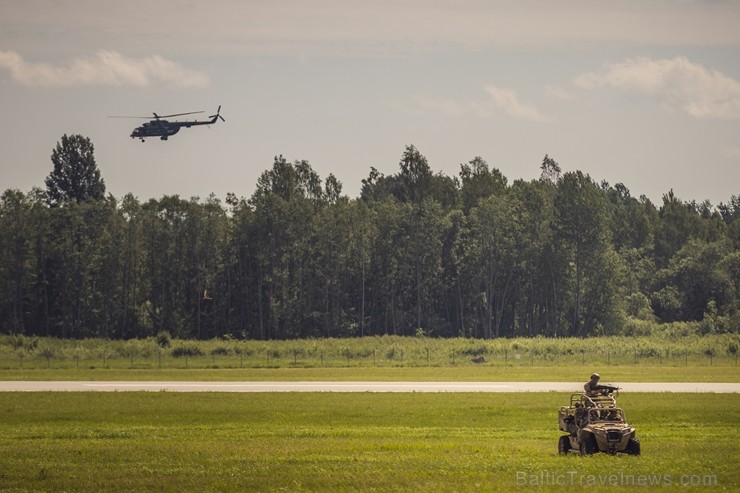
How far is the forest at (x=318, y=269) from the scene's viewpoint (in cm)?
13275

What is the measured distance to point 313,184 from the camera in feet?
491

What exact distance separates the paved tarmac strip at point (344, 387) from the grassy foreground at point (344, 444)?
419 cm

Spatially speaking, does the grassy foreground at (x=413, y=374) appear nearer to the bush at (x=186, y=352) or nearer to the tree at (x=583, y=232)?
the bush at (x=186, y=352)

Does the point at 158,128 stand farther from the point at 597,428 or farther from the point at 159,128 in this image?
the point at 597,428

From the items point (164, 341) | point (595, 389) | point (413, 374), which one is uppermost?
point (164, 341)

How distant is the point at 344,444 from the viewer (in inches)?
1369

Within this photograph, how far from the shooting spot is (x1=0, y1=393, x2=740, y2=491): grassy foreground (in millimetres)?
26406

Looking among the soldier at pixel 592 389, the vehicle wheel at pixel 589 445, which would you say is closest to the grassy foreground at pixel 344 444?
the vehicle wheel at pixel 589 445

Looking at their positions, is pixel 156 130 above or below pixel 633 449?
above

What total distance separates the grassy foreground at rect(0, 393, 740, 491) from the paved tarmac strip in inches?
165

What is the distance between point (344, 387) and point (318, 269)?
7461 centimetres

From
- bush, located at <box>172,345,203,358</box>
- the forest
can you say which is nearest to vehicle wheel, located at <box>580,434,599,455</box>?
bush, located at <box>172,345,203,358</box>

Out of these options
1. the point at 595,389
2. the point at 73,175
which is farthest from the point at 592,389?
the point at 73,175

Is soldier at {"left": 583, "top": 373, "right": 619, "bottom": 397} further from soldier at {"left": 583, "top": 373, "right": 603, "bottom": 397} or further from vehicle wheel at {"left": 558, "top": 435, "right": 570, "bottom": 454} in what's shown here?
vehicle wheel at {"left": 558, "top": 435, "right": 570, "bottom": 454}
